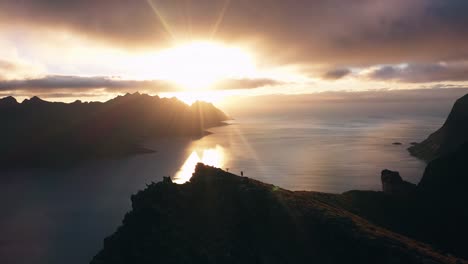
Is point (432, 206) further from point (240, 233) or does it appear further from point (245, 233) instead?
point (240, 233)

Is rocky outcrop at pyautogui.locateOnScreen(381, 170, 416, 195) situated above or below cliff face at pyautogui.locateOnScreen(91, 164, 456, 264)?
below

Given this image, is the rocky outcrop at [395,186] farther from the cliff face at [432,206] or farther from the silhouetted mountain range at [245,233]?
the silhouetted mountain range at [245,233]

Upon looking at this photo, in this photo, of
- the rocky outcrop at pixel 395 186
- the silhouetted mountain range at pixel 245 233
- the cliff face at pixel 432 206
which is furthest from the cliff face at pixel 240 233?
the rocky outcrop at pixel 395 186

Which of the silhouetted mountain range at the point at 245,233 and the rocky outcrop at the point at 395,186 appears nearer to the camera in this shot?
the silhouetted mountain range at the point at 245,233

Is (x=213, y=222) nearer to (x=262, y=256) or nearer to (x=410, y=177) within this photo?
(x=262, y=256)

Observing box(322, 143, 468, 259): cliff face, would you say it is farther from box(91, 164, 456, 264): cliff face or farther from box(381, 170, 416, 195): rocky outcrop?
box(91, 164, 456, 264): cliff face

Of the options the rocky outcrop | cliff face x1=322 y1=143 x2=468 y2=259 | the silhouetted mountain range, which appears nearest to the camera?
the silhouetted mountain range

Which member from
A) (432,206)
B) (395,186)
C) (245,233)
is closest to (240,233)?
(245,233)

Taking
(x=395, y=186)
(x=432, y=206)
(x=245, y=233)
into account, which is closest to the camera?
(x=245, y=233)

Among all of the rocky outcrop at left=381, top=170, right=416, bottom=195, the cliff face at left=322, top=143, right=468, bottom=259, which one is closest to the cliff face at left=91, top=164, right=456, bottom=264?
the cliff face at left=322, top=143, right=468, bottom=259
